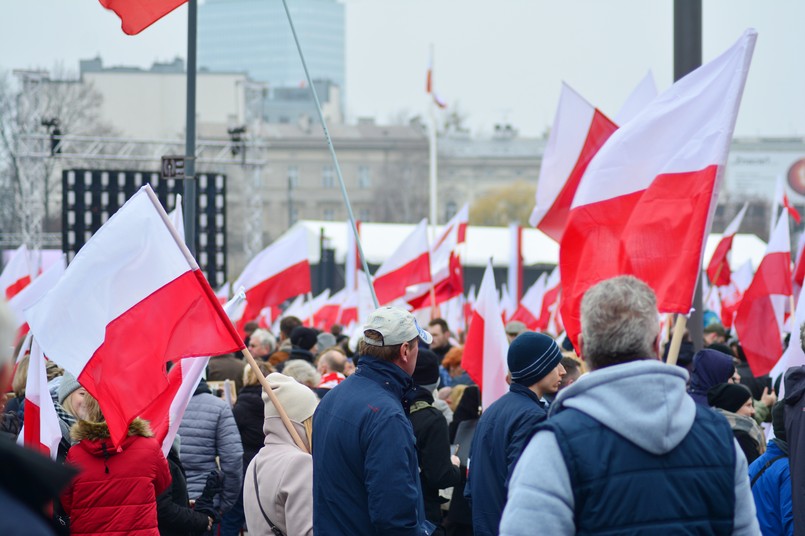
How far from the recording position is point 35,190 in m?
33.5

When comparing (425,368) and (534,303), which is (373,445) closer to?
(425,368)

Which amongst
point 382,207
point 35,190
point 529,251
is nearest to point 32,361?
point 35,190

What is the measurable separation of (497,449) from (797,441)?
3.84 feet

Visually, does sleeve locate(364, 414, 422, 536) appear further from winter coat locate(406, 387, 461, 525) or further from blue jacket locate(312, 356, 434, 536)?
winter coat locate(406, 387, 461, 525)

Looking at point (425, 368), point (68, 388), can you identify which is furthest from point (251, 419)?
point (68, 388)

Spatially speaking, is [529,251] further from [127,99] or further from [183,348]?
[127,99]

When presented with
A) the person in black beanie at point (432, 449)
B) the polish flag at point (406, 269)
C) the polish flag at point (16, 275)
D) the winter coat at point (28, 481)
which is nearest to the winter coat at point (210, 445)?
the person in black beanie at point (432, 449)

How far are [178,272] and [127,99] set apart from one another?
8097cm

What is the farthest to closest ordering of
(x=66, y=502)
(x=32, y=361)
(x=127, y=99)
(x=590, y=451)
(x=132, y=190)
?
(x=127, y=99) < (x=132, y=190) < (x=32, y=361) < (x=66, y=502) < (x=590, y=451)

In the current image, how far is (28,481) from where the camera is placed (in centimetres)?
201

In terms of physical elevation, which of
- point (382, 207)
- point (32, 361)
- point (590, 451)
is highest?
point (590, 451)

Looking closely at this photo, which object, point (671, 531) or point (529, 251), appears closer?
point (671, 531)

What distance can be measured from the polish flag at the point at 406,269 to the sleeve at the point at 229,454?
7758mm

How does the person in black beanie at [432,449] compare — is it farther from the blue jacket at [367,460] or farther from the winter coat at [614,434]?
the winter coat at [614,434]
